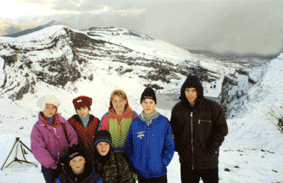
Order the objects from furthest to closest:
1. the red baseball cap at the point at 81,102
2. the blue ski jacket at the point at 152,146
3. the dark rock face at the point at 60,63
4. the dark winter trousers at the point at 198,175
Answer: the dark rock face at the point at 60,63 < the red baseball cap at the point at 81,102 < the dark winter trousers at the point at 198,175 < the blue ski jacket at the point at 152,146

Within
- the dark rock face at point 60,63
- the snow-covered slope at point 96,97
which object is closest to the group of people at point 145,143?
the snow-covered slope at point 96,97

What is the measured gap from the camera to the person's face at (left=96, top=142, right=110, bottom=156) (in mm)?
2939

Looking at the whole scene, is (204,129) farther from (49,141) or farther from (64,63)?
(64,63)

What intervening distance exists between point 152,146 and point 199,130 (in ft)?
3.27

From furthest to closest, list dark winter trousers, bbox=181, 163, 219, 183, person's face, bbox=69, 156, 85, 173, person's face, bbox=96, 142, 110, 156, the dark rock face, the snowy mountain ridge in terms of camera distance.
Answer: the snowy mountain ridge → the dark rock face → dark winter trousers, bbox=181, 163, 219, 183 → person's face, bbox=96, 142, 110, 156 → person's face, bbox=69, 156, 85, 173

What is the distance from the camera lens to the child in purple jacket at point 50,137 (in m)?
3.01

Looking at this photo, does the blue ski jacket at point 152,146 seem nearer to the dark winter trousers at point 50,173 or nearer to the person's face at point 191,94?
the person's face at point 191,94

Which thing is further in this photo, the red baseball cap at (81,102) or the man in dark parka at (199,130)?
the red baseball cap at (81,102)

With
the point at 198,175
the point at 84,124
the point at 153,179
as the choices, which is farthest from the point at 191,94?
the point at 84,124

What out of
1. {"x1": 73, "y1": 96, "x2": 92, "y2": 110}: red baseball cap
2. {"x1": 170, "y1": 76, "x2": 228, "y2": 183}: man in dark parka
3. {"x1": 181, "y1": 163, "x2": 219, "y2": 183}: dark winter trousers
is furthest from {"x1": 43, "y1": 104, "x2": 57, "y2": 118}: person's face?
{"x1": 181, "y1": 163, "x2": 219, "y2": 183}: dark winter trousers

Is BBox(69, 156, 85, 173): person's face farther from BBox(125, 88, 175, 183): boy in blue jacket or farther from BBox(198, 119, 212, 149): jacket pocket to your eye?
BBox(198, 119, 212, 149): jacket pocket

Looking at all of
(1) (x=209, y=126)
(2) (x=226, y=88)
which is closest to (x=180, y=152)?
(1) (x=209, y=126)

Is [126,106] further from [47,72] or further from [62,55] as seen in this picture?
[62,55]

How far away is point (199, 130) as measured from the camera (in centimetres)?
312
